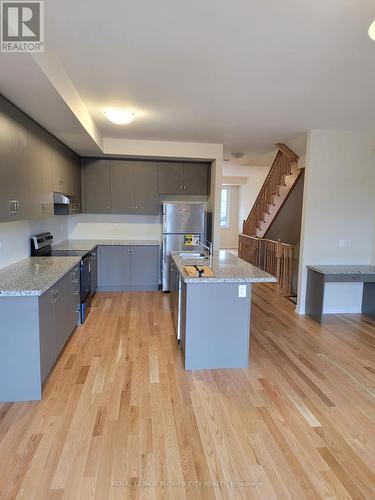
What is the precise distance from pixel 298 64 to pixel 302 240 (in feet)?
8.72

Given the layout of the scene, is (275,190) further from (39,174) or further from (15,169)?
(15,169)

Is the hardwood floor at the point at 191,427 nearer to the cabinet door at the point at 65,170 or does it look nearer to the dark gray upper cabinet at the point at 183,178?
the cabinet door at the point at 65,170

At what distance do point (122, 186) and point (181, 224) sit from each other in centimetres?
131

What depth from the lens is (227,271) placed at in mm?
3107

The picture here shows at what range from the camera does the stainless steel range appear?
12.9 feet

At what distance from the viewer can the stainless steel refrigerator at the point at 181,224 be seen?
5.37 metres

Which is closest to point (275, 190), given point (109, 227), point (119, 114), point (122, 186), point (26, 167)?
point (122, 186)

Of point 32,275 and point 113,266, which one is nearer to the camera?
point 32,275

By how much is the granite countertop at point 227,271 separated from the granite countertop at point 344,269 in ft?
4.28

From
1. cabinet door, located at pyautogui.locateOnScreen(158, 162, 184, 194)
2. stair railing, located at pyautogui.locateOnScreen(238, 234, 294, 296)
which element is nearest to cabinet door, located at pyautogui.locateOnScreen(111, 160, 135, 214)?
cabinet door, located at pyautogui.locateOnScreen(158, 162, 184, 194)

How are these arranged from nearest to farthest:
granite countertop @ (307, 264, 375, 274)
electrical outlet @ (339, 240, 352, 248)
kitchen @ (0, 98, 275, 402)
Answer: kitchen @ (0, 98, 275, 402)
granite countertop @ (307, 264, 375, 274)
electrical outlet @ (339, 240, 352, 248)

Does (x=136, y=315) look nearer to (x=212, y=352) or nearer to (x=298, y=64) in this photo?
(x=212, y=352)

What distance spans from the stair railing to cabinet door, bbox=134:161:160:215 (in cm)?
251

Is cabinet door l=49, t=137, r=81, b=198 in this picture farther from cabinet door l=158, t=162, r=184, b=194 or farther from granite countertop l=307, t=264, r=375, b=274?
granite countertop l=307, t=264, r=375, b=274
